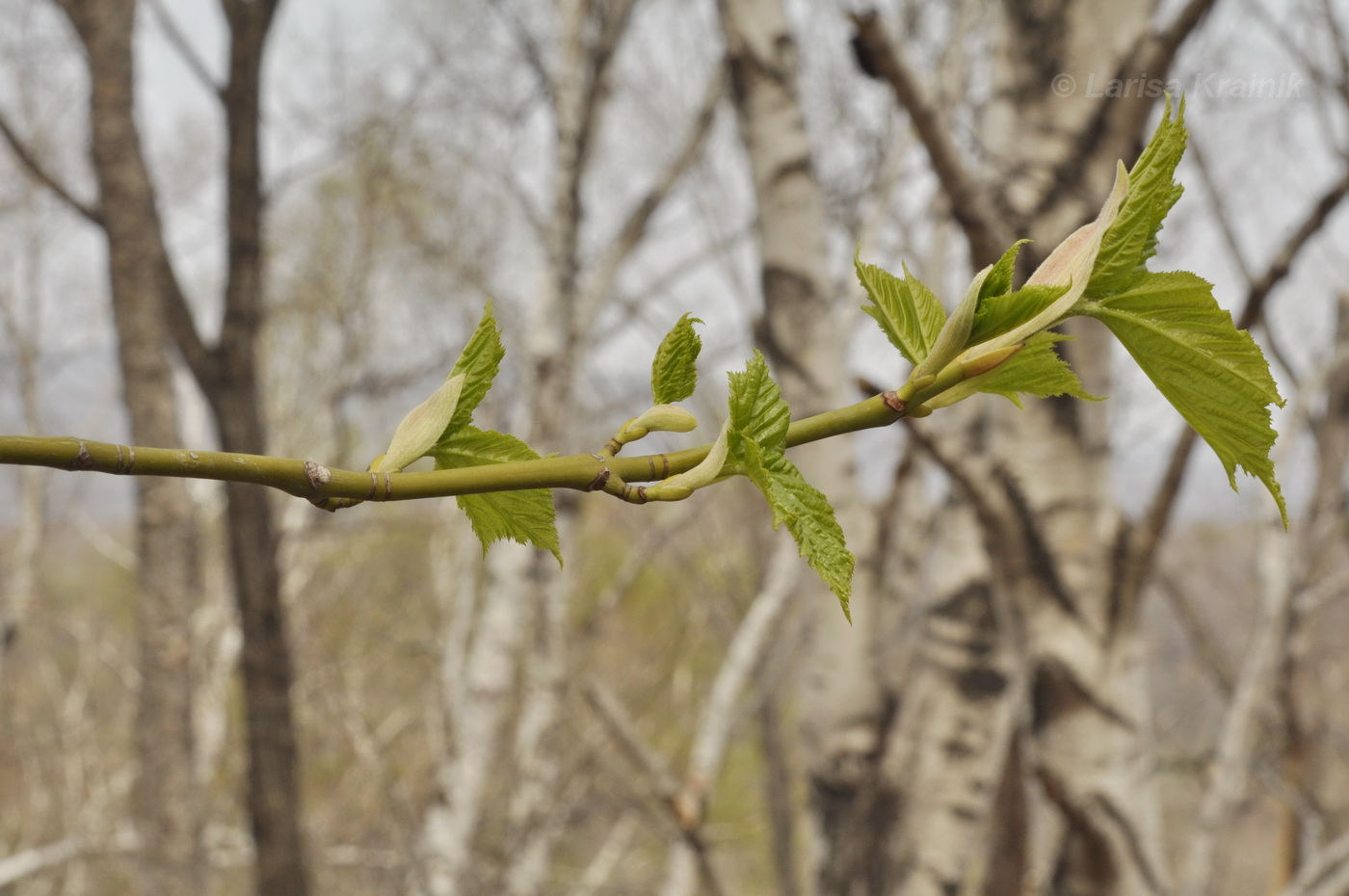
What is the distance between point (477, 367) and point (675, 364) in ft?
0.21

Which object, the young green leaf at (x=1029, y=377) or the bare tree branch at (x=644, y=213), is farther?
the bare tree branch at (x=644, y=213)

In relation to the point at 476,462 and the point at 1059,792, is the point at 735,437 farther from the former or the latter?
the point at 1059,792

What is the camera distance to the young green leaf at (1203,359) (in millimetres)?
256

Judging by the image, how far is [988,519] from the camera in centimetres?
153

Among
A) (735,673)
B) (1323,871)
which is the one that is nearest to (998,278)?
(735,673)

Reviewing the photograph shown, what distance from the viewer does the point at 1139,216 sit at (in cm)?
26

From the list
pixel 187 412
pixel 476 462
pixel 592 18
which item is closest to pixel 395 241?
pixel 187 412

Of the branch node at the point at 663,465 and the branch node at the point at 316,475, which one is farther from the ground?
the branch node at the point at 316,475

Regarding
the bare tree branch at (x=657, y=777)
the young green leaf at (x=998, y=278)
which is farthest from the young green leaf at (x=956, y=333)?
the bare tree branch at (x=657, y=777)

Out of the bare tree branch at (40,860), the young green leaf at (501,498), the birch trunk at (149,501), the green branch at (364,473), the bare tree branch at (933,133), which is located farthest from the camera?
the bare tree branch at (40,860)

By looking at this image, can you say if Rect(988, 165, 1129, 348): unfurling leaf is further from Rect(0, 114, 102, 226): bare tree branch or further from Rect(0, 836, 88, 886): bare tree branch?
Rect(0, 836, 88, 886): bare tree branch

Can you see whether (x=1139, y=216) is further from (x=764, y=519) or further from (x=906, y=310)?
(x=764, y=519)

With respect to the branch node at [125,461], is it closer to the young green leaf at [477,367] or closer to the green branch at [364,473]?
the green branch at [364,473]

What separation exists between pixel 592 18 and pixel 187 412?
588cm
